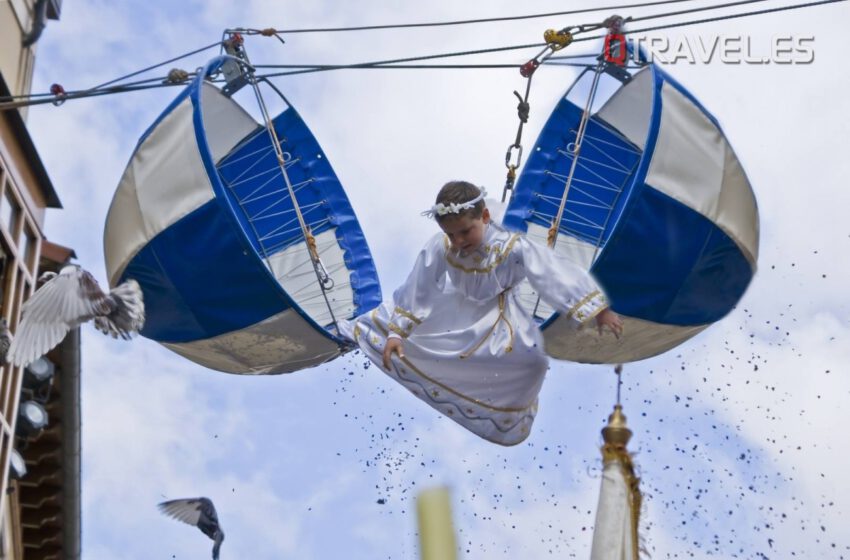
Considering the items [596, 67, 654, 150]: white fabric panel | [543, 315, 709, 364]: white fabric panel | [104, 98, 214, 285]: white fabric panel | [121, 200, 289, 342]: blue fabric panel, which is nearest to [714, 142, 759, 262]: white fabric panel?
[543, 315, 709, 364]: white fabric panel

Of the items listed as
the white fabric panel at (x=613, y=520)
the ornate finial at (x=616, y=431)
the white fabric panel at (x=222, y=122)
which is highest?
the white fabric panel at (x=222, y=122)

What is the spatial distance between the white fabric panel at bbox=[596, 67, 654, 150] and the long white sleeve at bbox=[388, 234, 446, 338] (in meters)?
2.01

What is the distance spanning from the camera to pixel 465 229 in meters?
8.66

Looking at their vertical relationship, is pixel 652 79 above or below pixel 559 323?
above

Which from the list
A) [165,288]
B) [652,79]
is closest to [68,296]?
[165,288]

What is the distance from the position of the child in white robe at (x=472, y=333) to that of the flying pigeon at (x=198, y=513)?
6.89ft

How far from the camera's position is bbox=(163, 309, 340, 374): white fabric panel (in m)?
9.80

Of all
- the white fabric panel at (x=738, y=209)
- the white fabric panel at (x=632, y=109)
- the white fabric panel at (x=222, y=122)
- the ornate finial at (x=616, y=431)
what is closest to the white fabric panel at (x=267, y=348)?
the white fabric panel at (x=222, y=122)

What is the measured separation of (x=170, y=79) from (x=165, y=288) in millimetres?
1074

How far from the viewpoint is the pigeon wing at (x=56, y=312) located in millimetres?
9336

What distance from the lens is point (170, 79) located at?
1019cm

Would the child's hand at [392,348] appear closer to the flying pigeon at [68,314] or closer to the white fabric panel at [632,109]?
the flying pigeon at [68,314]

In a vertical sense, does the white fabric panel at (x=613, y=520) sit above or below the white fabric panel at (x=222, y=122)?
below

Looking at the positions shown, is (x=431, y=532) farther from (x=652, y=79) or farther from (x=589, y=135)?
(x=589, y=135)
